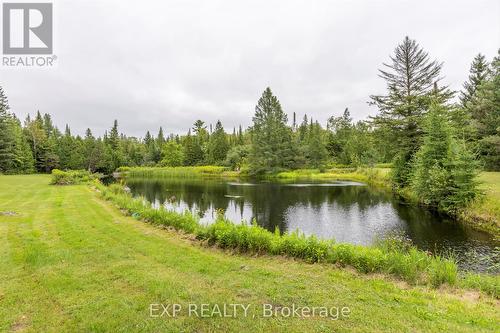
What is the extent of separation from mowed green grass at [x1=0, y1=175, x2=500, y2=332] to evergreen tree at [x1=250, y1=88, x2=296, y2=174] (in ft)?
142

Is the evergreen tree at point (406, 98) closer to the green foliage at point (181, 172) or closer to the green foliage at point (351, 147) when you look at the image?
the green foliage at point (351, 147)

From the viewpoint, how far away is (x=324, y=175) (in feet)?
158

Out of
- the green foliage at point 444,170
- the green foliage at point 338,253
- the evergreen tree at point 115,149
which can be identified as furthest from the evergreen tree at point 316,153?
the green foliage at point 338,253

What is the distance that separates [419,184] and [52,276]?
21093 millimetres

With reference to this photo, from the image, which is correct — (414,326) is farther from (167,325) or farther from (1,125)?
(1,125)

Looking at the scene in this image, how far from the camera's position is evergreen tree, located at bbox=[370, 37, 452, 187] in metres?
26.3

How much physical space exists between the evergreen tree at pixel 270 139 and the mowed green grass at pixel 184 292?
43.3 m

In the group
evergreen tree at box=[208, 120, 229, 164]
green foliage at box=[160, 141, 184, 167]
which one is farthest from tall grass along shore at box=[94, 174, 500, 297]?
green foliage at box=[160, 141, 184, 167]

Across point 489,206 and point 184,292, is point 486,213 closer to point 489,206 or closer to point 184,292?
point 489,206

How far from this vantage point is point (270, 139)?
170 ft

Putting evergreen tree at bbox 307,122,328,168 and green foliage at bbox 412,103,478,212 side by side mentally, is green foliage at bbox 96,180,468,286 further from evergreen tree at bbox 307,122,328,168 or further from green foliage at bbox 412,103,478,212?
evergreen tree at bbox 307,122,328,168

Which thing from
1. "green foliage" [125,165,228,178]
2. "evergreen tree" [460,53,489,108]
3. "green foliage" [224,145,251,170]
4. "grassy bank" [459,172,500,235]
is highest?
"evergreen tree" [460,53,489,108]

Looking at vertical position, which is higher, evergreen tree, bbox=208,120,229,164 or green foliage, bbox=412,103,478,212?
evergreen tree, bbox=208,120,229,164

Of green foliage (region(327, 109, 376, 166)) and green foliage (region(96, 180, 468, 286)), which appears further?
green foliage (region(327, 109, 376, 166))
